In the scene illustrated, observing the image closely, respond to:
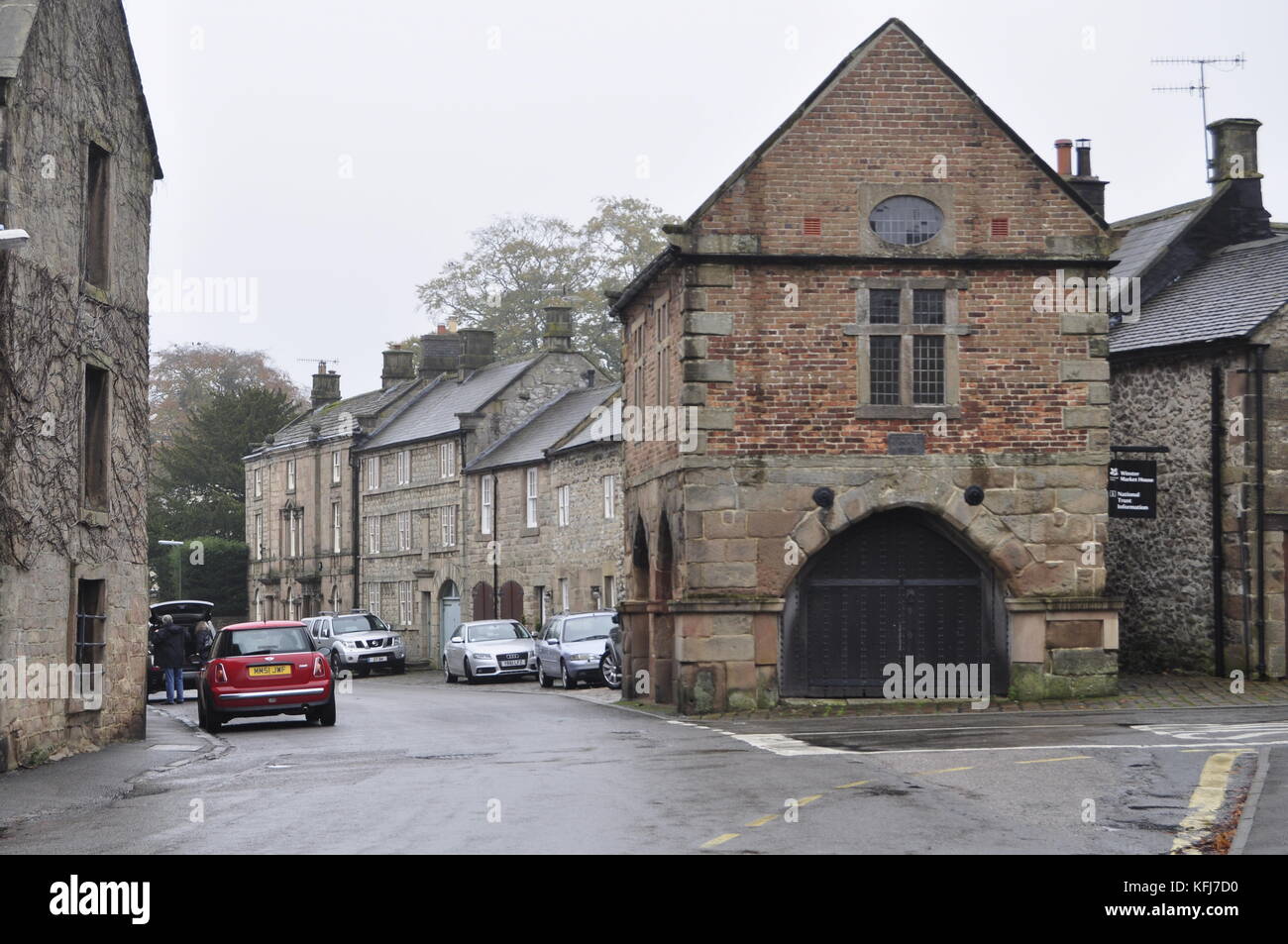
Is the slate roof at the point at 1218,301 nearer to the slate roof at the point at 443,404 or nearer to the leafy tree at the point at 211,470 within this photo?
the slate roof at the point at 443,404

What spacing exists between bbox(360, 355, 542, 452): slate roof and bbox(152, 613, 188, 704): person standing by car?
22.9 metres

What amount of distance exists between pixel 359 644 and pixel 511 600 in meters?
5.60

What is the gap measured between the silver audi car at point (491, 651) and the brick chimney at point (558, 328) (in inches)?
663

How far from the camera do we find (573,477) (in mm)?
49812

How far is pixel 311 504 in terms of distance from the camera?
6962 cm

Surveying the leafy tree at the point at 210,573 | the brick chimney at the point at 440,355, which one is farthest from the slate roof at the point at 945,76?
the leafy tree at the point at 210,573

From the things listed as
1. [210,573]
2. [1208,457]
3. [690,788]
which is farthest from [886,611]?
[210,573]

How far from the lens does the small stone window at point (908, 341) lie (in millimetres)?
26375

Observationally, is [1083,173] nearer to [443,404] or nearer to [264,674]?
[264,674]

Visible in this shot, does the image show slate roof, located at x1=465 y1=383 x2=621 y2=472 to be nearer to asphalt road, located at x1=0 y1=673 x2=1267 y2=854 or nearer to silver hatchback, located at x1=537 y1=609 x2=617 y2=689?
silver hatchback, located at x1=537 y1=609 x2=617 y2=689

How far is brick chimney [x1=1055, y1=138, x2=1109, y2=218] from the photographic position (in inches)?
1490
